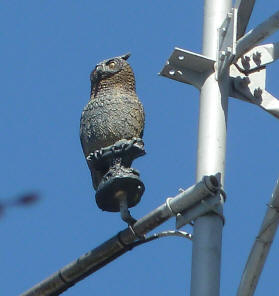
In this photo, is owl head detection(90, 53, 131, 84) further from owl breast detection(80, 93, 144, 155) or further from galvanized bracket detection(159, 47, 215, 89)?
galvanized bracket detection(159, 47, 215, 89)

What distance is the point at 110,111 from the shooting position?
9664 millimetres

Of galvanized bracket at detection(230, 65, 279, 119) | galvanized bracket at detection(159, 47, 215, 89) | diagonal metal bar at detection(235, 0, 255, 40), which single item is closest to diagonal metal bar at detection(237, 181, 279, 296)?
galvanized bracket at detection(230, 65, 279, 119)

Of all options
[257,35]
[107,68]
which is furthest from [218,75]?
[107,68]

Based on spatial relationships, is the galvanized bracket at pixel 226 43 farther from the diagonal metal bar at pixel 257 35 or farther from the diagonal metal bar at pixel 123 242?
the diagonal metal bar at pixel 123 242

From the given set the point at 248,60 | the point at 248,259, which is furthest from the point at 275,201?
the point at 248,60

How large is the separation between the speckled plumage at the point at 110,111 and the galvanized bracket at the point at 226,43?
530 mm

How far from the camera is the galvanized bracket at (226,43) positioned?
9500 millimetres

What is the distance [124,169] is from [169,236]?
19.0 inches

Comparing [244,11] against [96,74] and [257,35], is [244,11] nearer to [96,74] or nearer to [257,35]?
[257,35]

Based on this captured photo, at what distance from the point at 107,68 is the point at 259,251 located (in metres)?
1.75

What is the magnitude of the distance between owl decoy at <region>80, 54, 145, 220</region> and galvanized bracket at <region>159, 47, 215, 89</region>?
0.26m

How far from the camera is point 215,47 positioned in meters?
9.73

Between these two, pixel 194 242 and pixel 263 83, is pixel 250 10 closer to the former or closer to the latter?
pixel 263 83

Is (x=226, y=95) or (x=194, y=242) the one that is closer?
(x=194, y=242)
